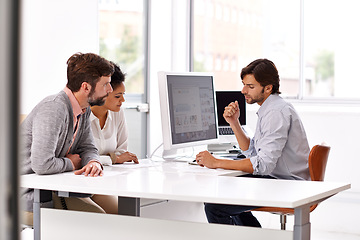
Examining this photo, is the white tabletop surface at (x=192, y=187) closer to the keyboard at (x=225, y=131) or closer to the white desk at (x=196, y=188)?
the white desk at (x=196, y=188)

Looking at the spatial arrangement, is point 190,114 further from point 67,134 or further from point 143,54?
point 143,54

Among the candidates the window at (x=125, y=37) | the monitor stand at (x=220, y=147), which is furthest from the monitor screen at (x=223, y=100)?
the window at (x=125, y=37)

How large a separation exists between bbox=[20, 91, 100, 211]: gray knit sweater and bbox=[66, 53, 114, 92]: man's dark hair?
0.31 ft

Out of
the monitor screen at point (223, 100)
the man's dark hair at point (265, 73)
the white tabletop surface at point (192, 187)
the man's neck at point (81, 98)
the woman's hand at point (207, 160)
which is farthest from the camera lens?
the monitor screen at point (223, 100)

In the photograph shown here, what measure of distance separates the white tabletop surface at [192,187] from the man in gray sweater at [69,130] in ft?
0.24

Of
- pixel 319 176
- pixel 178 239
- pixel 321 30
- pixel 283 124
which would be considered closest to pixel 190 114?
pixel 283 124

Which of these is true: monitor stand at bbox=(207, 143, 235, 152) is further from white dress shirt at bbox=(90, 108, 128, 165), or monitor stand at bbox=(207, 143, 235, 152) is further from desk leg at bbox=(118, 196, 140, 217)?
desk leg at bbox=(118, 196, 140, 217)

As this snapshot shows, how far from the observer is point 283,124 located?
2639mm

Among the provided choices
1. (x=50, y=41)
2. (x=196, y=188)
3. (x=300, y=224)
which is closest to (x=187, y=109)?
(x=196, y=188)

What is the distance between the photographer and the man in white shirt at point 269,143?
2596mm

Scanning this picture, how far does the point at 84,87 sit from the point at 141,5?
304cm

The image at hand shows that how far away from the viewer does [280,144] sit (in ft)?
8.55

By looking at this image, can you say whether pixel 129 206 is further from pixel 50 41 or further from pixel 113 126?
pixel 50 41

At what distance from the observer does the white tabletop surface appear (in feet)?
5.88
